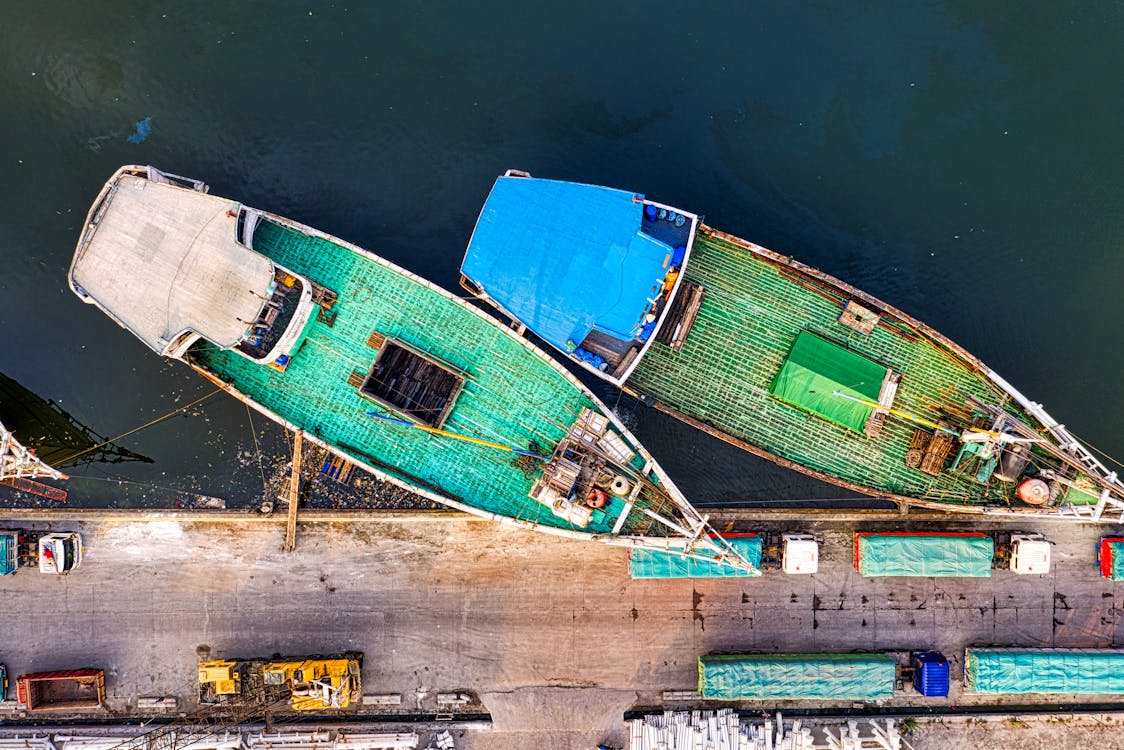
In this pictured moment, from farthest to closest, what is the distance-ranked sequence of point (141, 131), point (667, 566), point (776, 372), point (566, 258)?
point (141, 131) → point (667, 566) → point (776, 372) → point (566, 258)

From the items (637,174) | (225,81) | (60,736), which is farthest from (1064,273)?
(60,736)

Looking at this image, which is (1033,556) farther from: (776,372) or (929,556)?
(776,372)

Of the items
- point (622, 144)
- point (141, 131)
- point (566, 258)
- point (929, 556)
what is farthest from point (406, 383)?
point (929, 556)

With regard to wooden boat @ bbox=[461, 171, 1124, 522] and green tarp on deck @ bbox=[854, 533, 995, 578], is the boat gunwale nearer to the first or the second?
wooden boat @ bbox=[461, 171, 1124, 522]

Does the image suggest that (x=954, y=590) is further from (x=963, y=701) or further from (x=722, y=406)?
(x=722, y=406)

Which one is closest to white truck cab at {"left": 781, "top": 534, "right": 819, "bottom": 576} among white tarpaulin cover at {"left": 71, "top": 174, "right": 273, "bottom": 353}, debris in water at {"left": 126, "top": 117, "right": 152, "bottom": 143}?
white tarpaulin cover at {"left": 71, "top": 174, "right": 273, "bottom": 353}
